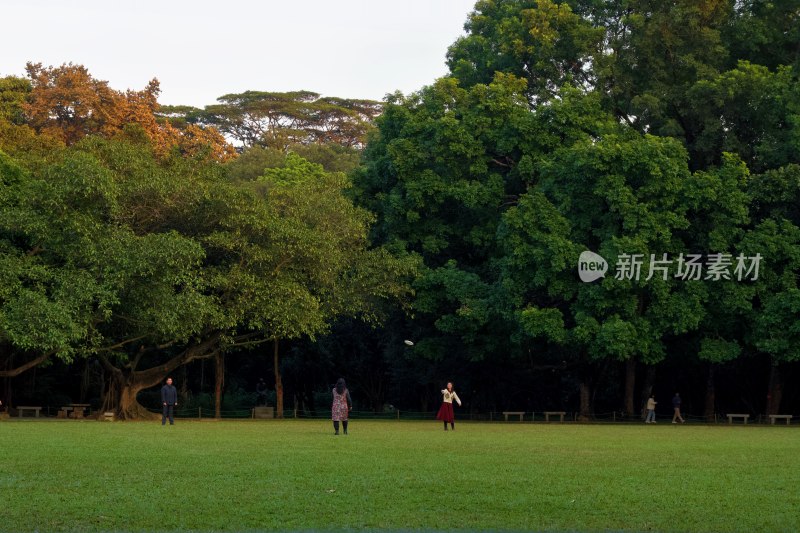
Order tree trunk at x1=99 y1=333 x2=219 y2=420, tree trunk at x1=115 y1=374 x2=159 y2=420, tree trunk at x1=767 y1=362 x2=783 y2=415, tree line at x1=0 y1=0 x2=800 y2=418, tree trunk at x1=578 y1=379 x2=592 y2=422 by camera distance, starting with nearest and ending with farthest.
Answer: tree line at x1=0 y1=0 x2=800 y2=418 → tree trunk at x1=115 y1=374 x2=159 y2=420 → tree trunk at x1=99 y1=333 x2=219 y2=420 → tree trunk at x1=767 y1=362 x2=783 y2=415 → tree trunk at x1=578 y1=379 x2=592 y2=422

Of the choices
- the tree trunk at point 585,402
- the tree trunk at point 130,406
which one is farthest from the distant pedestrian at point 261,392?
the tree trunk at point 585,402

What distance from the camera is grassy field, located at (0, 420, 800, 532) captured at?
1145 centimetres

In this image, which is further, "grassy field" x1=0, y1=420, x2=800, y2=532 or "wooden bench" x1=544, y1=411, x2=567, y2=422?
"wooden bench" x1=544, y1=411, x2=567, y2=422

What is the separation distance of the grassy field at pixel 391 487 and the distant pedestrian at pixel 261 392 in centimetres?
3672

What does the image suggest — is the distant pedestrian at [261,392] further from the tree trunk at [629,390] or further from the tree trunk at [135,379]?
the tree trunk at [629,390]

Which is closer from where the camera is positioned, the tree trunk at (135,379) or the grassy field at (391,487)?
the grassy field at (391,487)

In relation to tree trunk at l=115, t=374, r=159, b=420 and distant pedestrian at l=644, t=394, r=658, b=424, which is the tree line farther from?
distant pedestrian at l=644, t=394, r=658, b=424

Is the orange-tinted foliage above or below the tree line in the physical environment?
above

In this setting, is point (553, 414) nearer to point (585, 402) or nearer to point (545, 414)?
point (545, 414)

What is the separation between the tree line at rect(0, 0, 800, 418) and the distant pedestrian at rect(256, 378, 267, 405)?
9.57 m

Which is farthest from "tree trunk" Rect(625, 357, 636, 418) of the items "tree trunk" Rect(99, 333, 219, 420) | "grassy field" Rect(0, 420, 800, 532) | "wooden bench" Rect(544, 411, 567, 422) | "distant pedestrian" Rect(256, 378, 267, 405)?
"grassy field" Rect(0, 420, 800, 532)

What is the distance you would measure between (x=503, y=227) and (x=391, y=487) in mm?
28303

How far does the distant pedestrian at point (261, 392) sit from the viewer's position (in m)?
59.6

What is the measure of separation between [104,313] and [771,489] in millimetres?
25285
